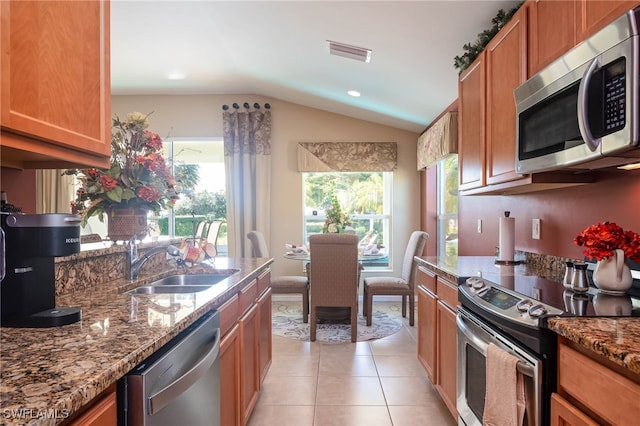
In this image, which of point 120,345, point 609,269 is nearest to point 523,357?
point 609,269

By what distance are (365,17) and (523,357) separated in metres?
2.36

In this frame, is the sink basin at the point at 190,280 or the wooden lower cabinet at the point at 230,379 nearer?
the wooden lower cabinet at the point at 230,379

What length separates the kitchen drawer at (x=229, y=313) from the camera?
1.58 metres

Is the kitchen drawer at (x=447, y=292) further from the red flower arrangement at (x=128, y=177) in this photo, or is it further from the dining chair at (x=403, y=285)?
the dining chair at (x=403, y=285)

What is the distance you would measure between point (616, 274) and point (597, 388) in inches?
25.4

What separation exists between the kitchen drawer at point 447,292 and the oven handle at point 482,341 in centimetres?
13

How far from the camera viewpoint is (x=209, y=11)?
308 centimetres

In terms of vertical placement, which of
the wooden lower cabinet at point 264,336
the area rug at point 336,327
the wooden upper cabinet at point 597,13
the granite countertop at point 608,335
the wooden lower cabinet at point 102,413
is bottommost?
the area rug at point 336,327

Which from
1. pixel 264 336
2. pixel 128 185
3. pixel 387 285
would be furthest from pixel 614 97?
pixel 387 285

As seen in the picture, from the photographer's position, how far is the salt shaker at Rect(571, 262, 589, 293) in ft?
4.83

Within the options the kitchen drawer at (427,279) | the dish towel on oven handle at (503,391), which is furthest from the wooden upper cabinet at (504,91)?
the dish towel on oven handle at (503,391)

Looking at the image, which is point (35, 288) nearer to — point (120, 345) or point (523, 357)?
point (120, 345)

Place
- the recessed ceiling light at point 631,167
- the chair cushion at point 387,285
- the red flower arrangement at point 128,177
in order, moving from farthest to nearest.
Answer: the chair cushion at point 387,285, the red flower arrangement at point 128,177, the recessed ceiling light at point 631,167

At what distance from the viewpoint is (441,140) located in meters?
3.98
